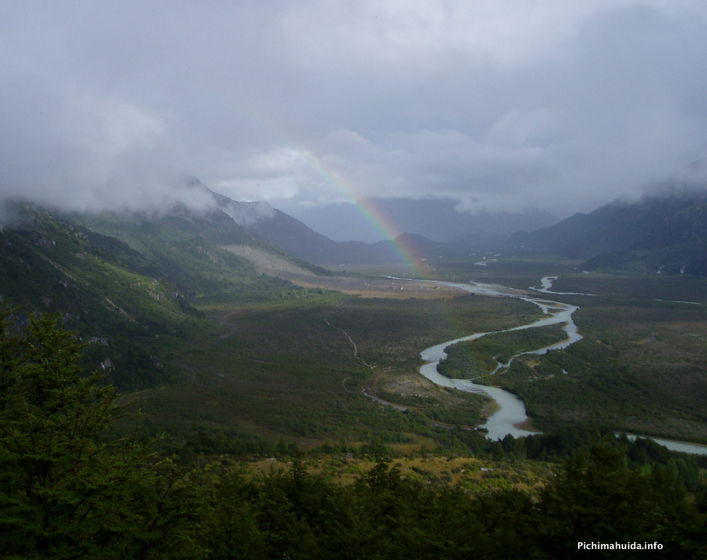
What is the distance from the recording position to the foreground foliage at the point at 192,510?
9.67m

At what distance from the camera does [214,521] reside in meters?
13.0

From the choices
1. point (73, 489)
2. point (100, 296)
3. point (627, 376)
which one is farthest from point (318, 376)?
point (73, 489)

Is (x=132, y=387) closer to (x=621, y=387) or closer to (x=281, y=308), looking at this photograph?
(x=621, y=387)

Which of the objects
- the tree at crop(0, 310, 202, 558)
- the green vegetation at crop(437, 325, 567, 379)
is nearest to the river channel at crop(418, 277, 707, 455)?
the green vegetation at crop(437, 325, 567, 379)

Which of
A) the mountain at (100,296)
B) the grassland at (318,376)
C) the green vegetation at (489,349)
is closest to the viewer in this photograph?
the grassland at (318,376)

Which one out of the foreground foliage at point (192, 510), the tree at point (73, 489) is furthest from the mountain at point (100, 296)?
the tree at point (73, 489)

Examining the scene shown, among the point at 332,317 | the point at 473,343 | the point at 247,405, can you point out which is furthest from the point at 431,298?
the point at 247,405

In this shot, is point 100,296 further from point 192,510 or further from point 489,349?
point 192,510

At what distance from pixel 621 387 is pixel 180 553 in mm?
55922

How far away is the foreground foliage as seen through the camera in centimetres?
967

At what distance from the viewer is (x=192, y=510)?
11727mm

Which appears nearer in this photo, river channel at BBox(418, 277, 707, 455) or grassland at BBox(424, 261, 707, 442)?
river channel at BBox(418, 277, 707, 455)

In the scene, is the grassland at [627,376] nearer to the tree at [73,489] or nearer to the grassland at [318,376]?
the grassland at [318,376]

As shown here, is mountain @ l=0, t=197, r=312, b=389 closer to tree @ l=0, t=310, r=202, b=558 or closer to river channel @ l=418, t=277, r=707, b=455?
tree @ l=0, t=310, r=202, b=558
